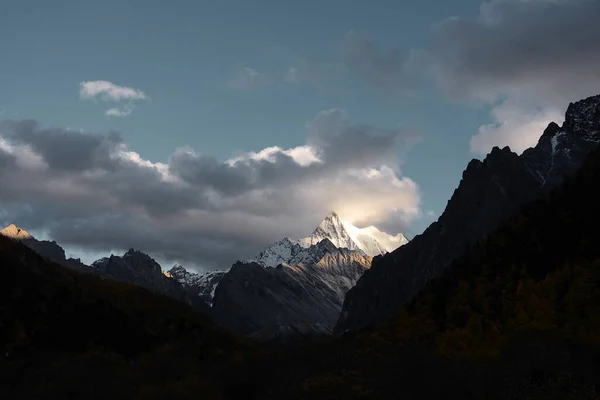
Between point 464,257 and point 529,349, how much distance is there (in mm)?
70817

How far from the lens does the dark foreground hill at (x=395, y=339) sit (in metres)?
57.5

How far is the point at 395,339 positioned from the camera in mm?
108188

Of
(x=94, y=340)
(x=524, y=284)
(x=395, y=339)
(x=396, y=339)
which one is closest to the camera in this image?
(x=524, y=284)

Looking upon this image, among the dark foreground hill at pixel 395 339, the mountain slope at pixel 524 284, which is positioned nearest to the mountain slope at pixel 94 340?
the dark foreground hill at pixel 395 339

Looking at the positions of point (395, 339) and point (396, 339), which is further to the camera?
point (395, 339)

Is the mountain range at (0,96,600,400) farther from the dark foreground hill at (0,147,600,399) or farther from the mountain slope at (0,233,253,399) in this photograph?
the mountain slope at (0,233,253,399)

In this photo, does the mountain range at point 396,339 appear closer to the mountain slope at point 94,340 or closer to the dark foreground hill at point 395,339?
the dark foreground hill at point 395,339

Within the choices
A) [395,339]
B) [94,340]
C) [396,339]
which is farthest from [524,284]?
[94,340]

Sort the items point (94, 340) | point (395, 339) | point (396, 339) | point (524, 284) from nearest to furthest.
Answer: point (524, 284)
point (396, 339)
point (395, 339)
point (94, 340)

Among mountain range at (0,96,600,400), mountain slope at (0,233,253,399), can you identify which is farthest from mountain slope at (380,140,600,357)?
mountain slope at (0,233,253,399)

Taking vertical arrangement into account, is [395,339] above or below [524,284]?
below

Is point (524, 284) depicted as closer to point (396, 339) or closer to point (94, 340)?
point (396, 339)

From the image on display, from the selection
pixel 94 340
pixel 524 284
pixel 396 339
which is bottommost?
pixel 396 339

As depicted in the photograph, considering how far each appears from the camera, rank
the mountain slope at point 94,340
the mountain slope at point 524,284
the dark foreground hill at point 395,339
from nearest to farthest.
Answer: the dark foreground hill at point 395,339 < the mountain slope at point 94,340 < the mountain slope at point 524,284
